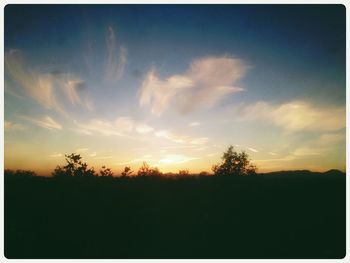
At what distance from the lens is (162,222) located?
13312 millimetres

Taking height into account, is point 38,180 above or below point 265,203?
above

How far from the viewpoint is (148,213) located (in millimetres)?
14141

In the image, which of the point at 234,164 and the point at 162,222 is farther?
the point at 234,164

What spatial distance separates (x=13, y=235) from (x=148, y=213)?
659cm

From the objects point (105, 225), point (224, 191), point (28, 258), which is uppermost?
point (224, 191)

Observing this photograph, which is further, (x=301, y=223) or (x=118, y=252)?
(x=301, y=223)

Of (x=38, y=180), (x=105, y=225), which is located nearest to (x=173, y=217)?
(x=105, y=225)

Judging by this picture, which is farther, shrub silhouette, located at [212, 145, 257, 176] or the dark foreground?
shrub silhouette, located at [212, 145, 257, 176]

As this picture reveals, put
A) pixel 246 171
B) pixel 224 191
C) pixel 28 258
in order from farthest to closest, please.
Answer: pixel 246 171
pixel 224 191
pixel 28 258

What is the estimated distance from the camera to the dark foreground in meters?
10.7

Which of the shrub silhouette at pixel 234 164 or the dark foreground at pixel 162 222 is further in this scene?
the shrub silhouette at pixel 234 164

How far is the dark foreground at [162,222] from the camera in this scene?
1066 cm

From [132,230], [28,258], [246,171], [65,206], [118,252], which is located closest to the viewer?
[28,258]

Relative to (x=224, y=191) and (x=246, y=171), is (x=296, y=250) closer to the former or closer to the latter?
(x=224, y=191)
